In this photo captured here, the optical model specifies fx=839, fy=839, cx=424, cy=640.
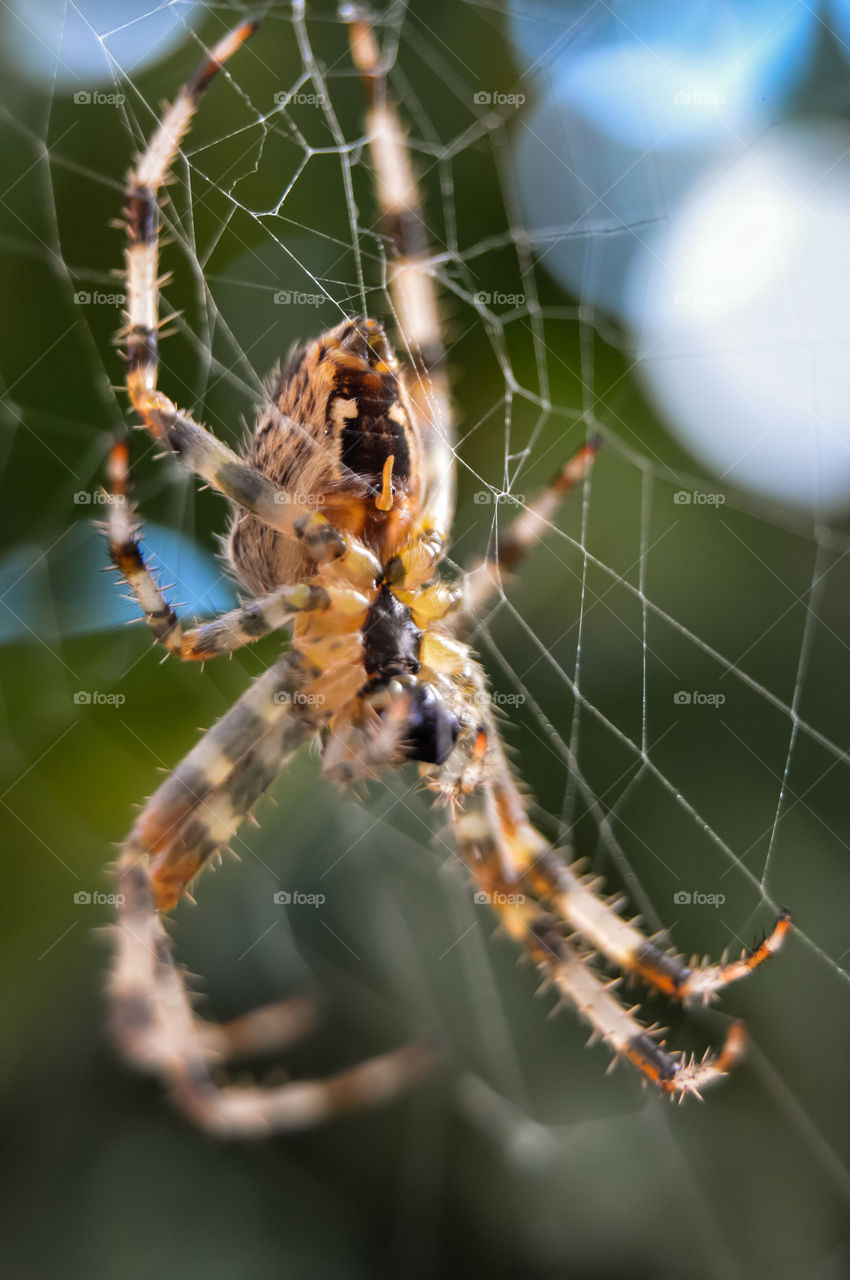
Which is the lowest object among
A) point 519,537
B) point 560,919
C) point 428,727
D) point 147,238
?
point 560,919

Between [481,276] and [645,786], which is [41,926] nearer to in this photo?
[645,786]

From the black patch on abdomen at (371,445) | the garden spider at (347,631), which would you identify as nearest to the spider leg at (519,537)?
the garden spider at (347,631)

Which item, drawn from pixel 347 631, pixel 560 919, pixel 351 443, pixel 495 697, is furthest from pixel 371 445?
pixel 560 919

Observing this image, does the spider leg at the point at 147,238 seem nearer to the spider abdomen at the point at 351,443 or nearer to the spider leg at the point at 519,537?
the spider abdomen at the point at 351,443

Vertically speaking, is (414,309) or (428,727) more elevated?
(414,309)

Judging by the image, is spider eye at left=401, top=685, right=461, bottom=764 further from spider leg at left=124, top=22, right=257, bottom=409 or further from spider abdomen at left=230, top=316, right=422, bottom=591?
spider leg at left=124, top=22, right=257, bottom=409

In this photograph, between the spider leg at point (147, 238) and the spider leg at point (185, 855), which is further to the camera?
the spider leg at point (185, 855)

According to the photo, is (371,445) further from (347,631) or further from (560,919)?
(560,919)
